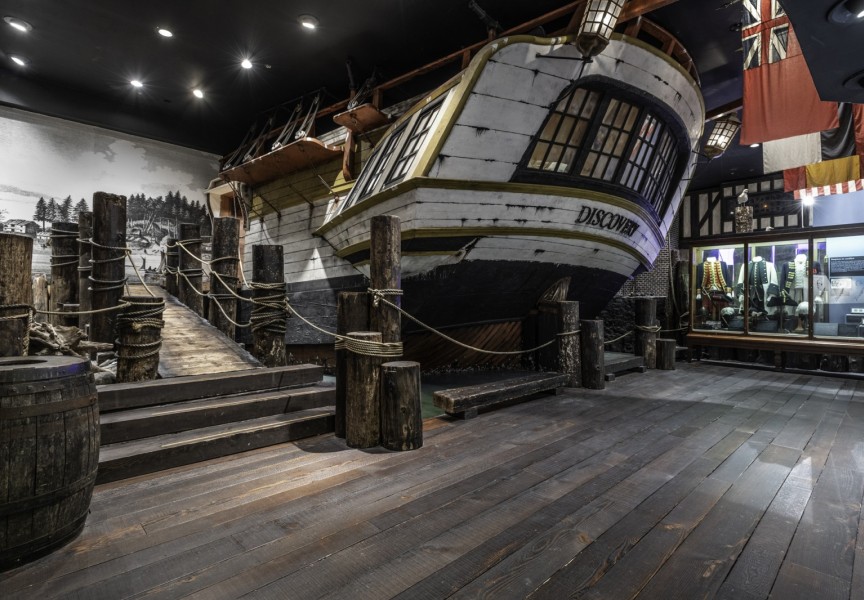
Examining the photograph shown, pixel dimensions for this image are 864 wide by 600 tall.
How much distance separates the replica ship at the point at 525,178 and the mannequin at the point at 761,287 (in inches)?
92.8

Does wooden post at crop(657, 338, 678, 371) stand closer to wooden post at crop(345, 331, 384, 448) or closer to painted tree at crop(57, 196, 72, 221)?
wooden post at crop(345, 331, 384, 448)

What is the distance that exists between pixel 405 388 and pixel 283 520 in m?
0.99

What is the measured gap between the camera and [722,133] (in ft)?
19.7

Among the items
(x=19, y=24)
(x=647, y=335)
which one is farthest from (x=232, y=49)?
(x=647, y=335)

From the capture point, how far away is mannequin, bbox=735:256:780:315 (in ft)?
22.5

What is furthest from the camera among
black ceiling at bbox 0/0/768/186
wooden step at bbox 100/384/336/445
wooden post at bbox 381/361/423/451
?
black ceiling at bbox 0/0/768/186

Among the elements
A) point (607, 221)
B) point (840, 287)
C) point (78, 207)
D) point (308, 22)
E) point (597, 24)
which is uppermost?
point (308, 22)

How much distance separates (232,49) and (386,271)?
574 cm

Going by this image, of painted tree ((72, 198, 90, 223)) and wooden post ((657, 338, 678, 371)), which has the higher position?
painted tree ((72, 198, 90, 223))

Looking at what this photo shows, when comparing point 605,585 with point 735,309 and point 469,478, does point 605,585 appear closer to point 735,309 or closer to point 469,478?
point 469,478

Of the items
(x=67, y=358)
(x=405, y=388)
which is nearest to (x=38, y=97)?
(x=67, y=358)

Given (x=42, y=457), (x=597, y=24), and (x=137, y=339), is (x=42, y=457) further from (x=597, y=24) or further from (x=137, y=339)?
(x=597, y=24)

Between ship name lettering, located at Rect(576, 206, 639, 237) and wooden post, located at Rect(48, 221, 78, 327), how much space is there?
17.5 ft

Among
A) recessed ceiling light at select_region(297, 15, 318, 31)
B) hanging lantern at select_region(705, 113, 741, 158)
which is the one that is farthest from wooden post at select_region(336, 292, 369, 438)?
hanging lantern at select_region(705, 113, 741, 158)
